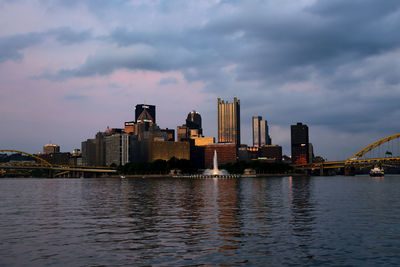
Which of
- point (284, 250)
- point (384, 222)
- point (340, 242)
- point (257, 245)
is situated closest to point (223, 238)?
point (257, 245)

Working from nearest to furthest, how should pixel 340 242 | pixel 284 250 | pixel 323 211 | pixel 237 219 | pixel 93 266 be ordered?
pixel 93 266 → pixel 284 250 → pixel 340 242 → pixel 237 219 → pixel 323 211

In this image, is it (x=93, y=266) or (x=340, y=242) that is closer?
(x=93, y=266)

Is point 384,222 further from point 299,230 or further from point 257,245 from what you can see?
point 257,245

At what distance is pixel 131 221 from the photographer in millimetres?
36750

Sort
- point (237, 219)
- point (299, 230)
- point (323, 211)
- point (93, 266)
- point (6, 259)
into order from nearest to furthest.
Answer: point (93, 266)
point (6, 259)
point (299, 230)
point (237, 219)
point (323, 211)

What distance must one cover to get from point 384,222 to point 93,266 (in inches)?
983

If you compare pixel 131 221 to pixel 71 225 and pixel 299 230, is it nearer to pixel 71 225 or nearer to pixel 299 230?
pixel 71 225

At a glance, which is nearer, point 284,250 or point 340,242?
point 284,250

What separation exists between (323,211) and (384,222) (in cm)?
974

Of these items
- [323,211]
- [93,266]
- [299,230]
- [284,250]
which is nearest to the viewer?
[93,266]

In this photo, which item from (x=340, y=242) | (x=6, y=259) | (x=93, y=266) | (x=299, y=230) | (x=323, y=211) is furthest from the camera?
(x=323, y=211)

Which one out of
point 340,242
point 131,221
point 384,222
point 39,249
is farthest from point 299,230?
point 39,249

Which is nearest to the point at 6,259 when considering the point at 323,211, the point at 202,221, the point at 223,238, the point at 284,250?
the point at 223,238

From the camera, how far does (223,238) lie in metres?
27.3
